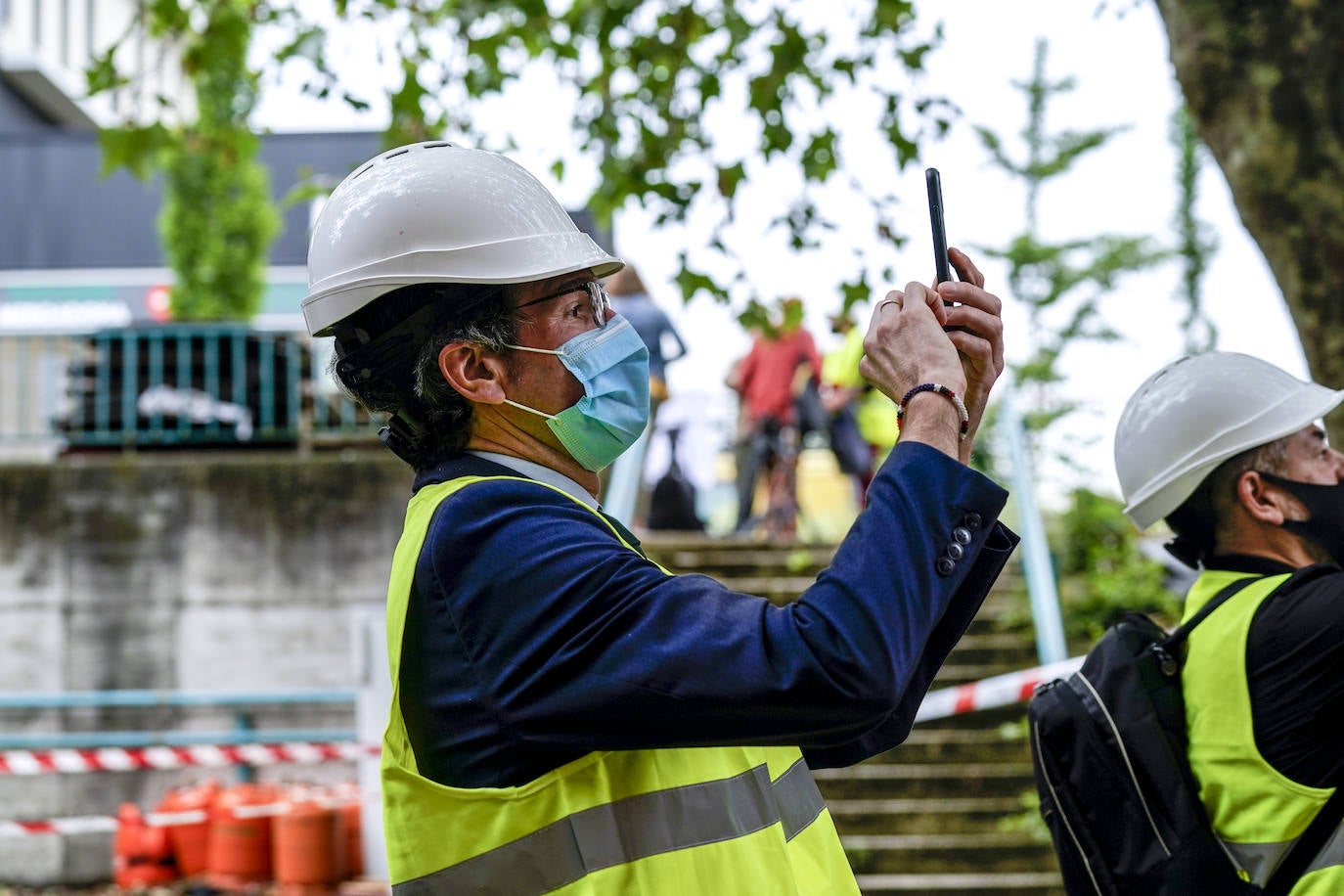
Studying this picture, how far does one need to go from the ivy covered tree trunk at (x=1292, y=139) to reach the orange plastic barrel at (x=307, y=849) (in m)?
6.02

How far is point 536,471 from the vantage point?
5.90 feet

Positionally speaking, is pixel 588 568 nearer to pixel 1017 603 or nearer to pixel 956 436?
pixel 956 436

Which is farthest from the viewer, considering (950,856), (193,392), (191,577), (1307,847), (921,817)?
(193,392)

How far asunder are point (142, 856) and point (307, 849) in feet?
3.72

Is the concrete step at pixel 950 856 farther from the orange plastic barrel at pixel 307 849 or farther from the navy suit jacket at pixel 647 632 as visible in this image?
the navy suit jacket at pixel 647 632

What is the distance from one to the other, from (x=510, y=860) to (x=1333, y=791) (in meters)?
1.43

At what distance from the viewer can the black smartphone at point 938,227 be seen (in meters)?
1.70

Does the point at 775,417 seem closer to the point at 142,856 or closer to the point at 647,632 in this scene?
the point at 142,856

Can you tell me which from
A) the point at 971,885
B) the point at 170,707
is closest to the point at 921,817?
the point at 971,885

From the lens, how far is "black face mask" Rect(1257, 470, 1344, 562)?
249 cm

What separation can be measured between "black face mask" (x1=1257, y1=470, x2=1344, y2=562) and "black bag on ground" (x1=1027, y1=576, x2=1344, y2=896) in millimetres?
133

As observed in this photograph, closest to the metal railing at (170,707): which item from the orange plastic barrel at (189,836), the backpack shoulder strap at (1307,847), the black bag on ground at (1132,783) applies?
the orange plastic barrel at (189,836)

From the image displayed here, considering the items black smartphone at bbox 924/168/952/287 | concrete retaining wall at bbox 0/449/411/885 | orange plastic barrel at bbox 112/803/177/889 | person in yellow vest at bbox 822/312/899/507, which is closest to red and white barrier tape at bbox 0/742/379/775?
concrete retaining wall at bbox 0/449/411/885

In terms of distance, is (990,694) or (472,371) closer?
(472,371)
